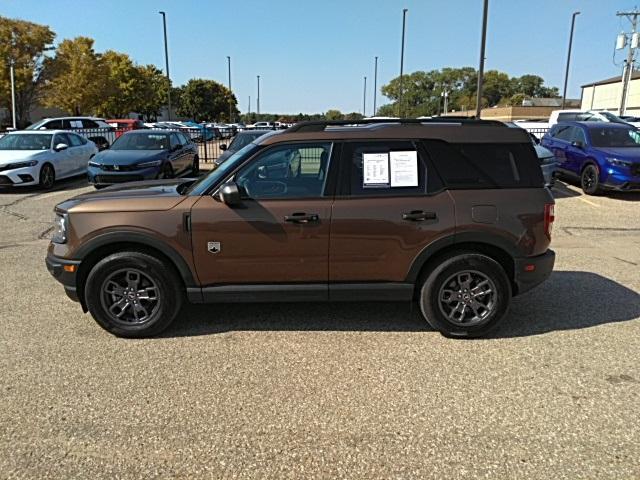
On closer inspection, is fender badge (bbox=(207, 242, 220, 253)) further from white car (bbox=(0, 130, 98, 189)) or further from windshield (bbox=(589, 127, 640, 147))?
windshield (bbox=(589, 127, 640, 147))

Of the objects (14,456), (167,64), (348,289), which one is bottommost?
(14,456)

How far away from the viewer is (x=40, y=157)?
12.1m

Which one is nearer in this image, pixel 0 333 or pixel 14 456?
pixel 14 456

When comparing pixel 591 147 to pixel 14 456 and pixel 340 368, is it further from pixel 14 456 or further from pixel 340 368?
pixel 14 456

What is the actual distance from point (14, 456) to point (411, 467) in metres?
2.14

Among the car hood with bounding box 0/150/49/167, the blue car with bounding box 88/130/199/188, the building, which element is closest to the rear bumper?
the blue car with bounding box 88/130/199/188

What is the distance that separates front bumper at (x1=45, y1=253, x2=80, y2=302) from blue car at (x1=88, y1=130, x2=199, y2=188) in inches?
283

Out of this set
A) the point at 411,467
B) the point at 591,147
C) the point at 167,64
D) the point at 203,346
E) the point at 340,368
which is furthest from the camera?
the point at 167,64

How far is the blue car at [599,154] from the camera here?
34.0 ft

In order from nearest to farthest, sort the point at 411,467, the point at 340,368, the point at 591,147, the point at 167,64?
the point at 411,467 < the point at 340,368 < the point at 591,147 < the point at 167,64

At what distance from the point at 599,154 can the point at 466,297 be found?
893 cm

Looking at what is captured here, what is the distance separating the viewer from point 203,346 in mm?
3867

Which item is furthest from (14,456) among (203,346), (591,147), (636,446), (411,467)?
(591,147)

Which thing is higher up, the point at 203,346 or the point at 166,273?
the point at 166,273
